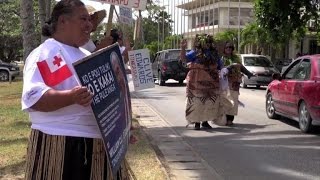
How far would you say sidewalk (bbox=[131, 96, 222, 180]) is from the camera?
687 cm

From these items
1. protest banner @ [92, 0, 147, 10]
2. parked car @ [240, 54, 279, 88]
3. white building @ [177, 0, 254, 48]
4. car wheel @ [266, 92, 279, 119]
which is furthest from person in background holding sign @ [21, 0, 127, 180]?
white building @ [177, 0, 254, 48]

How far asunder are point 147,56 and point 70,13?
545 centimetres

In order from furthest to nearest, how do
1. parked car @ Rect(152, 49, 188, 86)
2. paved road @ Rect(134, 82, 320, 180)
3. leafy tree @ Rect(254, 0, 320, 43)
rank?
parked car @ Rect(152, 49, 188, 86), leafy tree @ Rect(254, 0, 320, 43), paved road @ Rect(134, 82, 320, 180)

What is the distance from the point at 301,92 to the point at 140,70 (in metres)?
3.37

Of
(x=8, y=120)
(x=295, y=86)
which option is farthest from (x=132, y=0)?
(x=8, y=120)

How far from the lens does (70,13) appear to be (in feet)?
10.5

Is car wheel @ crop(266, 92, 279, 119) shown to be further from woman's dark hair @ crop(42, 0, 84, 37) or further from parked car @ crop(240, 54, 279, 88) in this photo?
parked car @ crop(240, 54, 279, 88)

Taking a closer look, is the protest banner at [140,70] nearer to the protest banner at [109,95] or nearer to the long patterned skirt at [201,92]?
the long patterned skirt at [201,92]

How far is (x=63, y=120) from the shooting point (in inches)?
124

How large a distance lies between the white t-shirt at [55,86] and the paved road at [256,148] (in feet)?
12.9

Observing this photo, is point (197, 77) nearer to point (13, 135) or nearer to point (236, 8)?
point (13, 135)

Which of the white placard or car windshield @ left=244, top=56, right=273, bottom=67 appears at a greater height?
the white placard

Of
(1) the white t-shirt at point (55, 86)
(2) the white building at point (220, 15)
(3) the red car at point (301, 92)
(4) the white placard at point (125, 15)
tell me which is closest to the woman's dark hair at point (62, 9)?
(1) the white t-shirt at point (55, 86)

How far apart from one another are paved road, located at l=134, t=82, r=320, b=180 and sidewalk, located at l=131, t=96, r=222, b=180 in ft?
0.47
